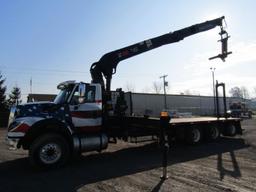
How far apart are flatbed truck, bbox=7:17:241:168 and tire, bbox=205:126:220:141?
A: 76 centimetres

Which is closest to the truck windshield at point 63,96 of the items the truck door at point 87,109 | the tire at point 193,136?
the truck door at point 87,109

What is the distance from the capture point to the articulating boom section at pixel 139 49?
11.6m

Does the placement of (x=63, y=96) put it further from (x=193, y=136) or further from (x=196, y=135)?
(x=196, y=135)

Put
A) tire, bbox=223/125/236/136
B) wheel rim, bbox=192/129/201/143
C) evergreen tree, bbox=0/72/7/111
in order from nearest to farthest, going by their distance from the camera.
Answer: wheel rim, bbox=192/129/201/143, tire, bbox=223/125/236/136, evergreen tree, bbox=0/72/7/111

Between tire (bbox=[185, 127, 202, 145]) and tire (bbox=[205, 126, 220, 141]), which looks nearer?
tire (bbox=[185, 127, 202, 145])

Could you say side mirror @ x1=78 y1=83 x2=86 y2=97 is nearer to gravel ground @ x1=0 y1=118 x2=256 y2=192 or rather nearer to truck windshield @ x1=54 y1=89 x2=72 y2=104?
truck windshield @ x1=54 y1=89 x2=72 y2=104

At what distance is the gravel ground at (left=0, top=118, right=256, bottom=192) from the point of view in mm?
6133

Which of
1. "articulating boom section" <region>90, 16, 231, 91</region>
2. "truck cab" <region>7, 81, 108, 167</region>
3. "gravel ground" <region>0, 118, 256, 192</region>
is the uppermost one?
"articulating boom section" <region>90, 16, 231, 91</region>

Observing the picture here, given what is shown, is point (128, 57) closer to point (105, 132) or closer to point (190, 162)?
point (105, 132)

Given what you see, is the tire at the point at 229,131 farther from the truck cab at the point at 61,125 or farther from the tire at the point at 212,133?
the truck cab at the point at 61,125

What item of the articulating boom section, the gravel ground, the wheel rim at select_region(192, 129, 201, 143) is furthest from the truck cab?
the wheel rim at select_region(192, 129, 201, 143)

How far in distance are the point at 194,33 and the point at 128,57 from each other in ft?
12.9

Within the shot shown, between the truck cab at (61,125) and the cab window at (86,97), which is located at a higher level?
the cab window at (86,97)

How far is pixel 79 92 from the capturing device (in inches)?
350
